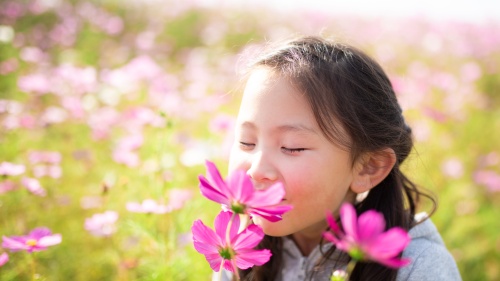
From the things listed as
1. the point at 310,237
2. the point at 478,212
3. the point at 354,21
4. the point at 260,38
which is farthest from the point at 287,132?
the point at 354,21

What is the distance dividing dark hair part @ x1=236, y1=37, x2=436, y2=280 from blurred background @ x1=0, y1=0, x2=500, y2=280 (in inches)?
7.1

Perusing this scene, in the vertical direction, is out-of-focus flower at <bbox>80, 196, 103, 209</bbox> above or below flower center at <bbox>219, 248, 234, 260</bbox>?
below

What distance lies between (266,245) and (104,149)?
148 cm

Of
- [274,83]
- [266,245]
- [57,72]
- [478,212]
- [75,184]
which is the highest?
[274,83]

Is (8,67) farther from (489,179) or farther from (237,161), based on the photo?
(489,179)

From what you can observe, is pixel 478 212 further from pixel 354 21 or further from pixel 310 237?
pixel 354 21

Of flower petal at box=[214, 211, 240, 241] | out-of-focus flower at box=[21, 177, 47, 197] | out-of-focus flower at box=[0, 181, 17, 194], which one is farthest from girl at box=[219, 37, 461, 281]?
out-of-focus flower at box=[0, 181, 17, 194]

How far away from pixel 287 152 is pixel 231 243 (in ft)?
0.87

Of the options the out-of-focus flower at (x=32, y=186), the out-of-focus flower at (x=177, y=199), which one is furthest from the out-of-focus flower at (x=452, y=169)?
the out-of-focus flower at (x=32, y=186)

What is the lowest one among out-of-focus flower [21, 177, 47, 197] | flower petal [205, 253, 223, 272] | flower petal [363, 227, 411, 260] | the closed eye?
out-of-focus flower [21, 177, 47, 197]

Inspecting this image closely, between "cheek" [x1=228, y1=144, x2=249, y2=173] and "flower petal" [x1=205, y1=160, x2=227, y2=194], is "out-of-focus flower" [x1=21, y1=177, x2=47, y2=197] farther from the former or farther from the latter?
"flower petal" [x1=205, y1=160, x2=227, y2=194]

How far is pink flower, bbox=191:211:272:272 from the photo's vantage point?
73cm

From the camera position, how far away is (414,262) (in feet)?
3.60

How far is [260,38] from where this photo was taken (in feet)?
16.7
